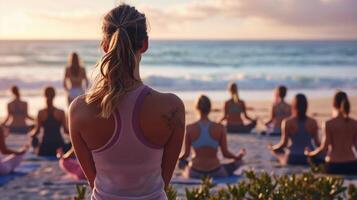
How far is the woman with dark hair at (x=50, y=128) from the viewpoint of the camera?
10.2 meters

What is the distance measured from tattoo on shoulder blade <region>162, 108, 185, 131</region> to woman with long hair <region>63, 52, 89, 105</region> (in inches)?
359

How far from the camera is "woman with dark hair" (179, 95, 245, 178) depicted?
821cm

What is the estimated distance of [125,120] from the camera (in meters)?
2.54

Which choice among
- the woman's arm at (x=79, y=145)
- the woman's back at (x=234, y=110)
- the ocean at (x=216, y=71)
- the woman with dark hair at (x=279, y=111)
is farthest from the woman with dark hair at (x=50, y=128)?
the ocean at (x=216, y=71)

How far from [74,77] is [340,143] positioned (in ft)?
18.3

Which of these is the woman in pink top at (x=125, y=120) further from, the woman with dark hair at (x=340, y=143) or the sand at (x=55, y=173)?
the woman with dark hair at (x=340, y=143)

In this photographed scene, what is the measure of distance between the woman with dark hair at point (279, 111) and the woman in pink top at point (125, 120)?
9862 millimetres

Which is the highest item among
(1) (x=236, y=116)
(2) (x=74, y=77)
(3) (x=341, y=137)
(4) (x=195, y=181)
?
(2) (x=74, y=77)

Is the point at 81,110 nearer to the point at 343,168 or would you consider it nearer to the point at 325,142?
the point at 325,142

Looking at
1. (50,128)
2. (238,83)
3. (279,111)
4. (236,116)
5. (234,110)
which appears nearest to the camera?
(50,128)

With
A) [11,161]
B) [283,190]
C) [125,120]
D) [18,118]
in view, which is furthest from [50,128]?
[125,120]

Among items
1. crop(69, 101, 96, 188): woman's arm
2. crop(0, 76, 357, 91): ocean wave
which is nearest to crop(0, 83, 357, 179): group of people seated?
crop(69, 101, 96, 188): woman's arm

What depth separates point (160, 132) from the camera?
2607 millimetres

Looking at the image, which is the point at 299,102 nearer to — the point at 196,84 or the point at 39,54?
the point at 196,84
